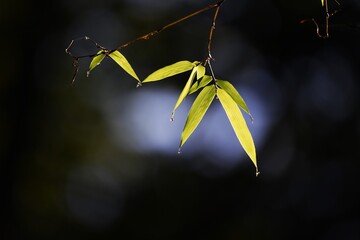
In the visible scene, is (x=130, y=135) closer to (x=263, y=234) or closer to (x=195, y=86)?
(x=263, y=234)

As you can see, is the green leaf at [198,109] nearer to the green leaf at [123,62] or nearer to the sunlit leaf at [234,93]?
the sunlit leaf at [234,93]

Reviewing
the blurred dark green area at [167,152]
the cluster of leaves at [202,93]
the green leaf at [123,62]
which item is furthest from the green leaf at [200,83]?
the blurred dark green area at [167,152]

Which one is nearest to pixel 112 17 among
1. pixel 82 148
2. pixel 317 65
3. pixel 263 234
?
pixel 82 148

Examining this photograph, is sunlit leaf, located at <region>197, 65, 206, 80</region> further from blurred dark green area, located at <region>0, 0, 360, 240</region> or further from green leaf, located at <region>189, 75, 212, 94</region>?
blurred dark green area, located at <region>0, 0, 360, 240</region>

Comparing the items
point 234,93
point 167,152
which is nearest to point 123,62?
point 234,93

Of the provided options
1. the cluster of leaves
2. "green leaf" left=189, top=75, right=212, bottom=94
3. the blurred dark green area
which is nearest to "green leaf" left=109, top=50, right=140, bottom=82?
the cluster of leaves

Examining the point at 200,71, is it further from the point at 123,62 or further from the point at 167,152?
the point at 167,152
